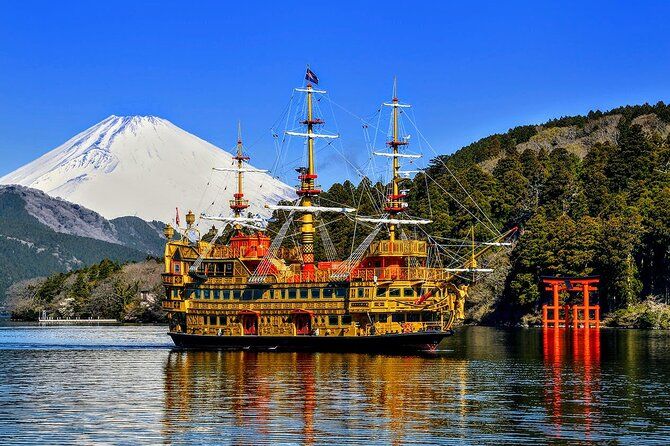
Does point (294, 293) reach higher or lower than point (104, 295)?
lower

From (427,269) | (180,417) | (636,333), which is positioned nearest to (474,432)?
(180,417)

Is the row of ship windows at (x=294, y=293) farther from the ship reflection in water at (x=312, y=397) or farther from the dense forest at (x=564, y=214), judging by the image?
the dense forest at (x=564, y=214)

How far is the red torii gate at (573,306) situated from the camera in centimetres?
9069

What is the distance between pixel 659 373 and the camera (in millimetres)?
49969

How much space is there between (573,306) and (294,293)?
33.6m

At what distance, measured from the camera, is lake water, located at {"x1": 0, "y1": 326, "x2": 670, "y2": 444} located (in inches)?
1259

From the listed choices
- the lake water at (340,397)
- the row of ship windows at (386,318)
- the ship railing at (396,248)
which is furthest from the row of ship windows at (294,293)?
the lake water at (340,397)

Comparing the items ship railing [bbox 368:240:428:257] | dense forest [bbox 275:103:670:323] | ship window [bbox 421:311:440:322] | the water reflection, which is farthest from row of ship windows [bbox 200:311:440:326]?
dense forest [bbox 275:103:670:323]

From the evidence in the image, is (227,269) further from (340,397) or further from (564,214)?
(564,214)

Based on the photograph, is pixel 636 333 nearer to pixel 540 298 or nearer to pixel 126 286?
pixel 540 298

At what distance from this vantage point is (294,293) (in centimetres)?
6800

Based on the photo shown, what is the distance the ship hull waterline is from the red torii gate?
2624 centimetres

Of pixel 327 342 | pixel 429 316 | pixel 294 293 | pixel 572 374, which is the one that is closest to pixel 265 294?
pixel 294 293

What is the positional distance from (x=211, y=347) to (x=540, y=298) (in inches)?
1582
